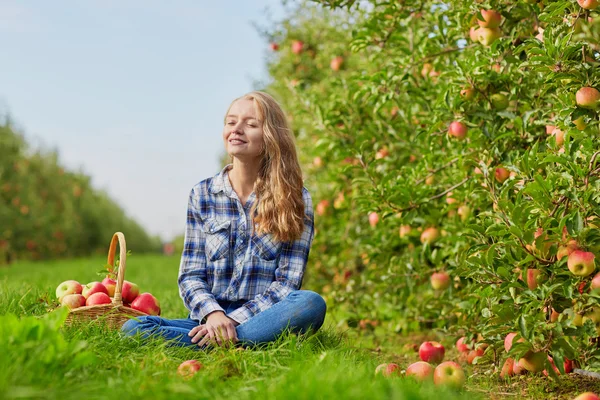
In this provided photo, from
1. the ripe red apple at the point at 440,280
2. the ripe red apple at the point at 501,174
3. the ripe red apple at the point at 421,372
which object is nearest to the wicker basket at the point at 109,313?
the ripe red apple at the point at 421,372

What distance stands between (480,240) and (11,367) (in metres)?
2.13

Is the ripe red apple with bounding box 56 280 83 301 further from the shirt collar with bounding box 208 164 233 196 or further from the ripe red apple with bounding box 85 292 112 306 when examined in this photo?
the shirt collar with bounding box 208 164 233 196

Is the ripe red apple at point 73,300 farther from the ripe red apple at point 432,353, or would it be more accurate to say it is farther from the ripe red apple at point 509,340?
the ripe red apple at point 509,340

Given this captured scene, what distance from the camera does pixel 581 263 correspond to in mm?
2475

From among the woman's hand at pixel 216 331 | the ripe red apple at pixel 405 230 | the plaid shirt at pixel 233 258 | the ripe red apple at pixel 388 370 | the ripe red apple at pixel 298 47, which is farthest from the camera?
the ripe red apple at pixel 298 47

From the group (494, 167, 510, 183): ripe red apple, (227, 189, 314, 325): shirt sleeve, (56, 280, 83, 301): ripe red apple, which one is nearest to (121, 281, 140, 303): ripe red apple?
(56, 280, 83, 301): ripe red apple

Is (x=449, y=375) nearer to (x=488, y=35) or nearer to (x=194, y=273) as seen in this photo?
(x=194, y=273)

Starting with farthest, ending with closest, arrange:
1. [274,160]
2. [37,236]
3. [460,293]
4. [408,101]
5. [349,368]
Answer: [37,236] → [408,101] → [460,293] → [274,160] → [349,368]

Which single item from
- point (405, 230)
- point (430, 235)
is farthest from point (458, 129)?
point (405, 230)

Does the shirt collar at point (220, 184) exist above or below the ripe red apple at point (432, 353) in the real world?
above

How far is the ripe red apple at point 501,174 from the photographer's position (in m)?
3.24

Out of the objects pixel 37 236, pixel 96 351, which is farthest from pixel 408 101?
pixel 37 236

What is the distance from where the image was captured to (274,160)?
3.16 meters

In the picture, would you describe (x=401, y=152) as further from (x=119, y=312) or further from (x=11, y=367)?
(x=11, y=367)
